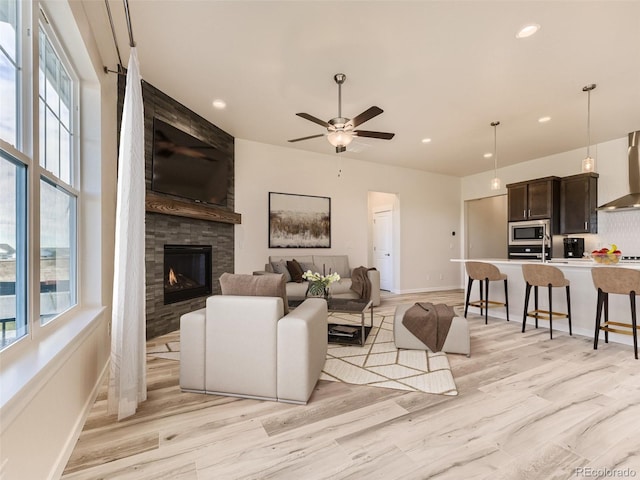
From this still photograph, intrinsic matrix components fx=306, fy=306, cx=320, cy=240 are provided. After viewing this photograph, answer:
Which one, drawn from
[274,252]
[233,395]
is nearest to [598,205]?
[274,252]

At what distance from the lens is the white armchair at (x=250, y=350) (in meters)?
2.11

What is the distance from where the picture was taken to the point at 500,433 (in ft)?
5.87

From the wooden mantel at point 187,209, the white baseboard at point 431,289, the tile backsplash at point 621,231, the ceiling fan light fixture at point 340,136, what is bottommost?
the white baseboard at point 431,289

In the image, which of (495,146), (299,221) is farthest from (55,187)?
(495,146)

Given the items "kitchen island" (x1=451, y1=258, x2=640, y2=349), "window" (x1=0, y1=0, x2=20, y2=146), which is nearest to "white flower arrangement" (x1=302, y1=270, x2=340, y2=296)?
"window" (x1=0, y1=0, x2=20, y2=146)

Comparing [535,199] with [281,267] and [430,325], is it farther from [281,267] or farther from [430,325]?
[281,267]

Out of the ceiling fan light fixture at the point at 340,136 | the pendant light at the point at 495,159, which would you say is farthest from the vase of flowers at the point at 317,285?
the pendant light at the point at 495,159

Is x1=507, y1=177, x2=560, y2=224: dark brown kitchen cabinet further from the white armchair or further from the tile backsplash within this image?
the white armchair

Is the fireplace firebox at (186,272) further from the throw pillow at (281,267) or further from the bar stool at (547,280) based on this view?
the bar stool at (547,280)

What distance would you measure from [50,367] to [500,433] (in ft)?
7.72

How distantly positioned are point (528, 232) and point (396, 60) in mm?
4809

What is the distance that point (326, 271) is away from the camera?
228 inches

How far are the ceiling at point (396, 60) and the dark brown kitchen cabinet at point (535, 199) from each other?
4.02ft

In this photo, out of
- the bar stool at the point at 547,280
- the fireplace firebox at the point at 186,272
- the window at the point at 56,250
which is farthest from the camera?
the fireplace firebox at the point at 186,272
